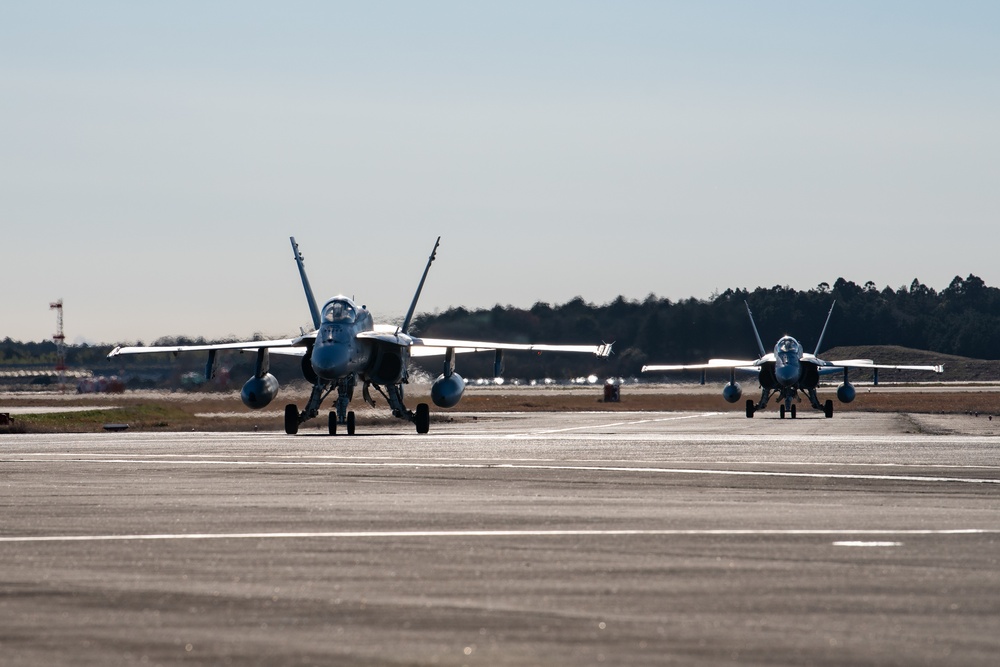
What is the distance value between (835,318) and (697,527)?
14981 centimetres

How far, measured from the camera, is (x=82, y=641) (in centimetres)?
734

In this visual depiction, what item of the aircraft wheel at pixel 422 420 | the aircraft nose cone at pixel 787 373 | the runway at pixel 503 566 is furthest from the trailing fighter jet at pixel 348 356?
the aircraft nose cone at pixel 787 373

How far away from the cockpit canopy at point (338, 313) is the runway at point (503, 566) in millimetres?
16570

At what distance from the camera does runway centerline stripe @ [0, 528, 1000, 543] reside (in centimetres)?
1209

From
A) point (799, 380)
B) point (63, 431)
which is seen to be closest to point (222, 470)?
point (63, 431)

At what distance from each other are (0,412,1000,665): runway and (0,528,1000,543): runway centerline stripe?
0.04 meters

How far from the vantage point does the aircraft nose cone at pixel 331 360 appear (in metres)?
37.4

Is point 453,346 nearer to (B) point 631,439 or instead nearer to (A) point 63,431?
(B) point 631,439

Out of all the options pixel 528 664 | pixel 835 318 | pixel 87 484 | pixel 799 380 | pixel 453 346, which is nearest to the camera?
pixel 528 664

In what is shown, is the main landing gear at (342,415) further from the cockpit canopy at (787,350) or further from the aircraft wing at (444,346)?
the cockpit canopy at (787,350)

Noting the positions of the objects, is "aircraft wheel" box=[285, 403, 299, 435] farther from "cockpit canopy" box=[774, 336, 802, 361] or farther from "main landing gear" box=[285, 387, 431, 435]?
"cockpit canopy" box=[774, 336, 802, 361]

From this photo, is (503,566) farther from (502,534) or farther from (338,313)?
(338,313)

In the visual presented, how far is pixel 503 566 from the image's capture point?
10.2 meters

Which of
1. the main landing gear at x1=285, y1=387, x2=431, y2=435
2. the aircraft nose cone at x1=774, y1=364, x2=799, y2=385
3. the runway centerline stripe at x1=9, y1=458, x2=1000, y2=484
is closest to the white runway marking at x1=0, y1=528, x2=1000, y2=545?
Answer: the runway centerline stripe at x1=9, y1=458, x2=1000, y2=484
